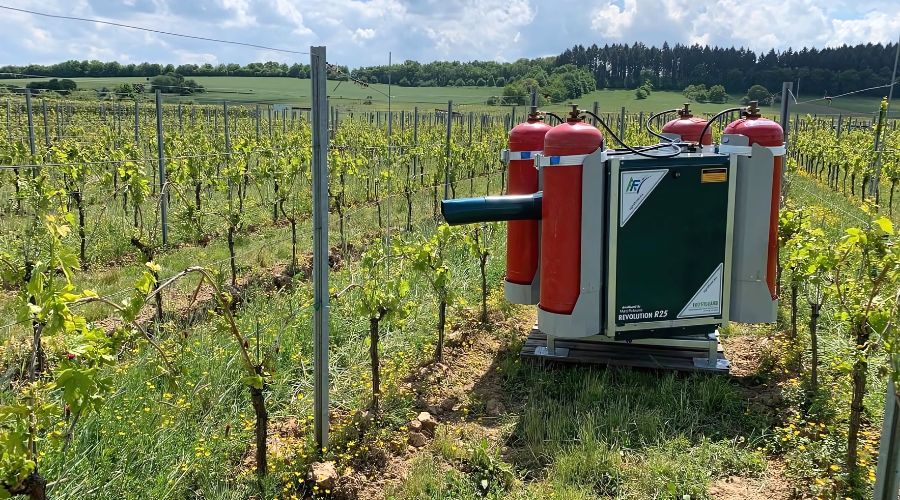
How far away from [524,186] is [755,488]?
2.76 meters

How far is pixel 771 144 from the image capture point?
186 inches

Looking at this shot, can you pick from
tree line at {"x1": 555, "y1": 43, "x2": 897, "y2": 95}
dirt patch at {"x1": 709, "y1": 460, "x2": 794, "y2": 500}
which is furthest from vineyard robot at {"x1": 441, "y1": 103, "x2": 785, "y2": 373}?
tree line at {"x1": 555, "y1": 43, "x2": 897, "y2": 95}

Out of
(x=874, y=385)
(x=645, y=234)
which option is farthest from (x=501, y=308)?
(x=874, y=385)

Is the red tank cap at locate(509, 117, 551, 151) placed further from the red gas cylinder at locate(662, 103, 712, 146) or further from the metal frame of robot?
the red gas cylinder at locate(662, 103, 712, 146)

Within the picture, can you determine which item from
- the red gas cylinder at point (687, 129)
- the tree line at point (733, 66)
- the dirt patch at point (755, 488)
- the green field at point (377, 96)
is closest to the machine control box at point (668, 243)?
the dirt patch at point (755, 488)

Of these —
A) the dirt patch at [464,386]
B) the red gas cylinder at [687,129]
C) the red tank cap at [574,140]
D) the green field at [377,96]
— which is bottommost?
the dirt patch at [464,386]

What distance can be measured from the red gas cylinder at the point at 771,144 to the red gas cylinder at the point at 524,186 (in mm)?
1449

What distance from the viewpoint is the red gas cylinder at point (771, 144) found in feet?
15.4

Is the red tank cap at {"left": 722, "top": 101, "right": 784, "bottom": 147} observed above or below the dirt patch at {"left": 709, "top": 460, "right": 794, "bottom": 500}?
above

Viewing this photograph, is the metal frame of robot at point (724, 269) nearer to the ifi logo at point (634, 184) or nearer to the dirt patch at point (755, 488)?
the ifi logo at point (634, 184)

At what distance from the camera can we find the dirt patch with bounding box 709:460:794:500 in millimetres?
3566

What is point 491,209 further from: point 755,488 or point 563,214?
point 755,488

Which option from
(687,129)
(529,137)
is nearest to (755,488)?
(529,137)

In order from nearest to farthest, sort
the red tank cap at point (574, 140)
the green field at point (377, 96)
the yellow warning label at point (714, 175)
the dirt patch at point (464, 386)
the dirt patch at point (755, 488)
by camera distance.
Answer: the dirt patch at point (755, 488) → the dirt patch at point (464, 386) → the red tank cap at point (574, 140) → the yellow warning label at point (714, 175) → the green field at point (377, 96)
